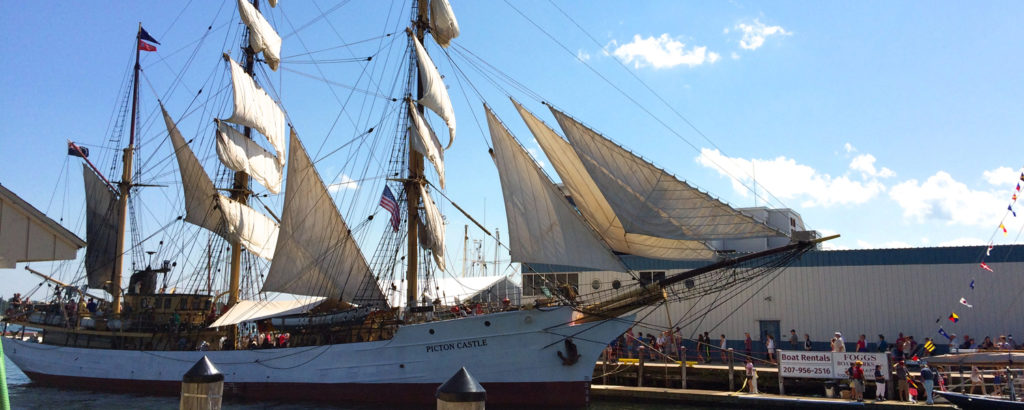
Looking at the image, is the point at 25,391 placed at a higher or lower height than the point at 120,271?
lower

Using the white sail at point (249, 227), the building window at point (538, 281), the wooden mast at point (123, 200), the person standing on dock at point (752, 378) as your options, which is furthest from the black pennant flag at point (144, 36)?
the person standing on dock at point (752, 378)

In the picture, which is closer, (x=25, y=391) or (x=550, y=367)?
(x=550, y=367)

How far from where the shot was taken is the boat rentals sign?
2089 centimetres

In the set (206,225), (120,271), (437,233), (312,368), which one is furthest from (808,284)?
(120,271)

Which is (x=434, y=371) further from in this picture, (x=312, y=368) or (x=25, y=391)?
(x=25, y=391)

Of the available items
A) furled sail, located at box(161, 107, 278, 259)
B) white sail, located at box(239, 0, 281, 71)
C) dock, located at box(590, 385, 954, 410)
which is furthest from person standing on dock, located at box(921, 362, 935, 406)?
white sail, located at box(239, 0, 281, 71)

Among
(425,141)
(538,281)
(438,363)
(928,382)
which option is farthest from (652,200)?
(538,281)

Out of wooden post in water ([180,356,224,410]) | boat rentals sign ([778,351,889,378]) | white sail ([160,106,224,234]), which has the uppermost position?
white sail ([160,106,224,234])

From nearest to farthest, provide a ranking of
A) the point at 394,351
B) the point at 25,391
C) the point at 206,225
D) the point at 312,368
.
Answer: the point at 394,351, the point at 312,368, the point at 25,391, the point at 206,225

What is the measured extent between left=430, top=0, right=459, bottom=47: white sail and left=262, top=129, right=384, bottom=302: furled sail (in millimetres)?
8480

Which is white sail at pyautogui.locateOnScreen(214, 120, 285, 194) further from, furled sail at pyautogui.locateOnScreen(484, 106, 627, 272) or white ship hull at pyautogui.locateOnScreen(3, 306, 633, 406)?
furled sail at pyautogui.locateOnScreen(484, 106, 627, 272)

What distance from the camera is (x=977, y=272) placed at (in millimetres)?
25938

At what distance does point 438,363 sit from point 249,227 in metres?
16.2

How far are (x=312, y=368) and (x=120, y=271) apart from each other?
17084mm
